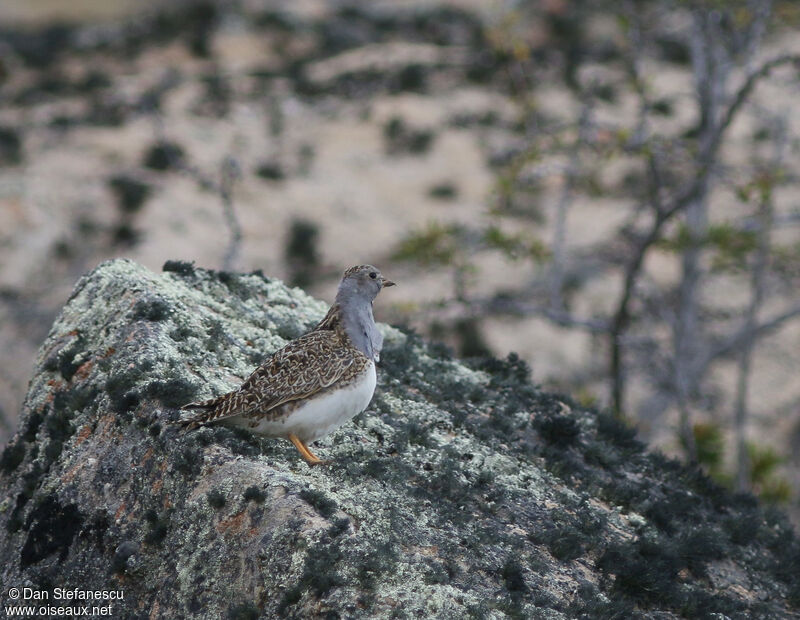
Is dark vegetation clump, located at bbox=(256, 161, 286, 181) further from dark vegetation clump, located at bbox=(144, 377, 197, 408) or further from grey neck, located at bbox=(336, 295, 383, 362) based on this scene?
dark vegetation clump, located at bbox=(144, 377, 197, 408)

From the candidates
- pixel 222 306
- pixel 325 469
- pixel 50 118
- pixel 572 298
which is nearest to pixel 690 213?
pixel 572 298

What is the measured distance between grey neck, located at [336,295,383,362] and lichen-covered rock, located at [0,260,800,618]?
2.52 feet

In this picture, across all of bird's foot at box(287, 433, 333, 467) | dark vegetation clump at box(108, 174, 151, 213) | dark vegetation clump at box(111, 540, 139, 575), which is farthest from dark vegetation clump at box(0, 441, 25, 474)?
dark vegetation clump at box(108, 174, 151, 213)

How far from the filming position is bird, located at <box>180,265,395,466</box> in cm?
701

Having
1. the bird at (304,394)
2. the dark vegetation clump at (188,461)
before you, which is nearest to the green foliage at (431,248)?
the bird at (304,394)

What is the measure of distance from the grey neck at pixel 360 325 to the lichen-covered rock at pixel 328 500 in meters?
0.77

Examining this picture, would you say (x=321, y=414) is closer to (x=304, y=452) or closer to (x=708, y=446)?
(x=304, y=452)

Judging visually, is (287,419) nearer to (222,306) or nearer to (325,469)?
(325,469)

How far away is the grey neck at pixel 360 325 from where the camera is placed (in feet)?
25.3

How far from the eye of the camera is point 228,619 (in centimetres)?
627

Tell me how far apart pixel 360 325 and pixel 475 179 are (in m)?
28.3

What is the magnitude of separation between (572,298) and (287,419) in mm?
22727

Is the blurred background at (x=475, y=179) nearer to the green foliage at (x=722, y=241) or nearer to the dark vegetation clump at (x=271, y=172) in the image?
the green foliage at (x=722, y=241)

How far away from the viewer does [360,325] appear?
7848mm
